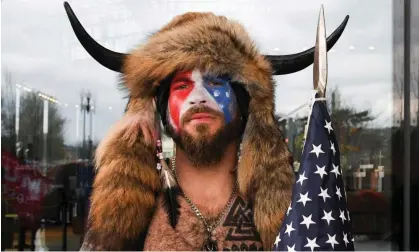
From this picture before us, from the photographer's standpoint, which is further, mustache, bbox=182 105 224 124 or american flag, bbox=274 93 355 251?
mustache, bbox=182 105 224 124

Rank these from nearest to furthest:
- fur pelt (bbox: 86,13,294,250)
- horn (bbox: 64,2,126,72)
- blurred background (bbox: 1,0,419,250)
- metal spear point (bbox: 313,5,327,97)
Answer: metal spear point (bbox: 313,5,327,97)
fur pelt (bbox: 86,13,294,250)
horn (bbox: 64,2,126,72)
blurred background (bbox: 1,0,419,250)

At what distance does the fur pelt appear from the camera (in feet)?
9.18

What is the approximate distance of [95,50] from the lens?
299 centimetres

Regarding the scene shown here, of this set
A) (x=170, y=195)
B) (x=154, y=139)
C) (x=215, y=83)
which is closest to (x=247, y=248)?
(x=170, y=195)

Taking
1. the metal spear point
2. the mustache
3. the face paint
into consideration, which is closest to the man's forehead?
the face paint

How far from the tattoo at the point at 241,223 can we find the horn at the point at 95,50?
0.90 metres

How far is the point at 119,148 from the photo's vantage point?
9.34 ft

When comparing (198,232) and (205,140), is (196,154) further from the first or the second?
(198,232)

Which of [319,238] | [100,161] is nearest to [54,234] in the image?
[100,161]

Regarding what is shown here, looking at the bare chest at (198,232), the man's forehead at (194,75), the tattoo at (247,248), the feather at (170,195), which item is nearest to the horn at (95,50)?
the man's forehead at (194,75)

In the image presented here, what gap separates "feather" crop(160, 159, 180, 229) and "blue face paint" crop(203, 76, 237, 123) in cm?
38

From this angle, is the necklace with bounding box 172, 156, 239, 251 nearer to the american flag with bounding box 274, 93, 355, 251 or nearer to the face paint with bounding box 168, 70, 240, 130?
the face paint with bounding box 168, 70, 240, 130

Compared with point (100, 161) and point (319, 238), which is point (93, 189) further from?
point (319, 238)

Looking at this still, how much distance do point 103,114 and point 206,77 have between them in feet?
2.17
